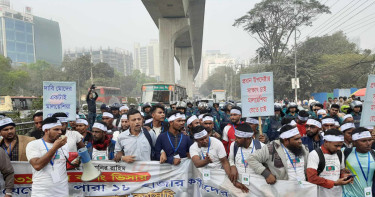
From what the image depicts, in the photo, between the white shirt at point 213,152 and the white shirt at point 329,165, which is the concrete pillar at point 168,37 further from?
the white shirt at point 329,165

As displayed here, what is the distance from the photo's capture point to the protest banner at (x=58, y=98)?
17.8ft

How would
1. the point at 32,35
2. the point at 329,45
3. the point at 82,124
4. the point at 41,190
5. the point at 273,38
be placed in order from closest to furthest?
the point at 41,190, the point at 82,124, the point at 273,38, the point at 329,45, the point at 32,35

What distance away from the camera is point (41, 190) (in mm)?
3461

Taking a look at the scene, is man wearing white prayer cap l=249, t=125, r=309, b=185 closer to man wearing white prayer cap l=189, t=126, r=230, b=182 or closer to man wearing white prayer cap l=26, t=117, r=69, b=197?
man wearing white prayer cap l=189, t=126, r=230, b=182

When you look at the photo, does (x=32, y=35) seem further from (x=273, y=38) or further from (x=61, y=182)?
(x=61, y=182)

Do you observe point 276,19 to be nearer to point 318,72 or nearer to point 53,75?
point 318,72

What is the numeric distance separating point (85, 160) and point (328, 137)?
2.99 metres

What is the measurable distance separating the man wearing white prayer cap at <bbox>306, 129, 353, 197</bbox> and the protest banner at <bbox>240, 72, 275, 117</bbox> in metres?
1.62

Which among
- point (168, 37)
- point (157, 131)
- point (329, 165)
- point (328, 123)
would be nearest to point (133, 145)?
point (157, 131)

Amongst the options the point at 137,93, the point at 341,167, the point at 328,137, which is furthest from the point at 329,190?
the point at 137,93

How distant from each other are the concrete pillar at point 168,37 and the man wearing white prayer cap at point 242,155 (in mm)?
25921

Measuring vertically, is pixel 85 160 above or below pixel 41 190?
above

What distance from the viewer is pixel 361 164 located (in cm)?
357

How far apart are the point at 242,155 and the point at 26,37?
562 feet
